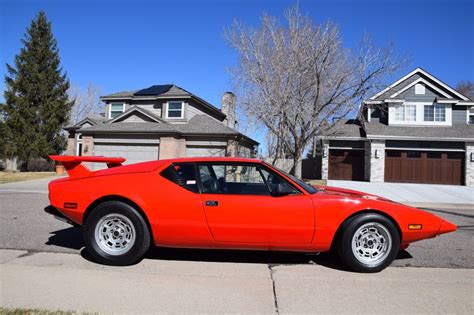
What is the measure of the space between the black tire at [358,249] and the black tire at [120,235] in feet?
7.99

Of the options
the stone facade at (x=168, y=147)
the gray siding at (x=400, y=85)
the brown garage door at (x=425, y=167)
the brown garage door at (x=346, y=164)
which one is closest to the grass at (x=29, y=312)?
the stone facade at (x=168, y=147)

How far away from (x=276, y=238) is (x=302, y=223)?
1.20 feet

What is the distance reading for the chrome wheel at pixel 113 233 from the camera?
4.61m

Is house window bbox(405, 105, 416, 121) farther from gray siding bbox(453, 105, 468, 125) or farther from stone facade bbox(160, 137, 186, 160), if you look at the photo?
stone facade bbox(160, 137, 186, 160)

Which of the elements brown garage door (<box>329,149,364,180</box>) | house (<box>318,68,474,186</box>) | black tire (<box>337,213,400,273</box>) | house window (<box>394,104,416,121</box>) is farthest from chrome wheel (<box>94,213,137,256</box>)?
house window (<box>394,104,416,121</box>)

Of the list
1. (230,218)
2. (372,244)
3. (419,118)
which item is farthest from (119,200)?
(419,118)

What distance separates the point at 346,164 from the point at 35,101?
2683 centimetres

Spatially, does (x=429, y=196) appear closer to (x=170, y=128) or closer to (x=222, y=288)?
(x=170, y=128)

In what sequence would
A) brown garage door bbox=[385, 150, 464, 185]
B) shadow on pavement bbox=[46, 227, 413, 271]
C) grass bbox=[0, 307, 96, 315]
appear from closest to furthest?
grass bbox=[0, 307, 96, 315] → shadow on pavement bbox=[46, 227, 413, 271] → brown garage door bbox=[385, 150, 464, 185]

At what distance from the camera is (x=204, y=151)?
22531 millimetres

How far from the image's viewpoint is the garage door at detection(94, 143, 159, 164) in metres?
22.4

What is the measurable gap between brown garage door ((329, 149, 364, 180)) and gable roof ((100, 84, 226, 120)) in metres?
9.86

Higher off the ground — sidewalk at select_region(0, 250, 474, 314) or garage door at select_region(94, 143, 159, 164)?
garage door at select_region(94, 143, 159, 164)

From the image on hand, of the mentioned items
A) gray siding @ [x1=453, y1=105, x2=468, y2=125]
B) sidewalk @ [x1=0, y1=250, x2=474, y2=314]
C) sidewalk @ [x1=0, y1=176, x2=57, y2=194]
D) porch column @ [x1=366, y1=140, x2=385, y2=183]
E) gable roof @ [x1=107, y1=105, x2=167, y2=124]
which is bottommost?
sidewalk @ [x1=0, y1=250, x2=474, y2=314]
